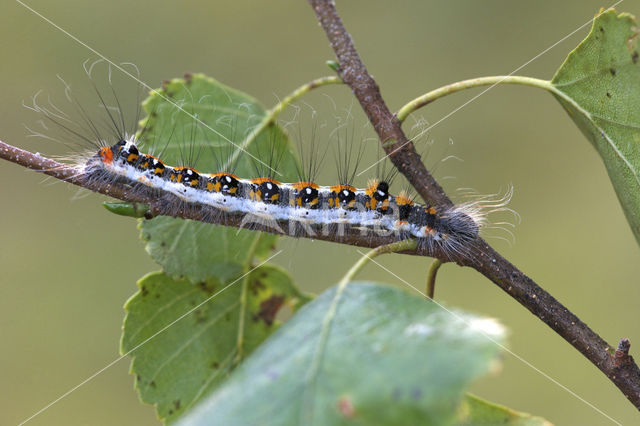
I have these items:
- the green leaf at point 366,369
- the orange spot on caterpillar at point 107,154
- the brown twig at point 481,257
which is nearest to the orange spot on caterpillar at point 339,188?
the brown twig at point 481,257

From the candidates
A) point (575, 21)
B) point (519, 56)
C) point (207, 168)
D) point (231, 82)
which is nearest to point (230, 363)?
point (207, 168)

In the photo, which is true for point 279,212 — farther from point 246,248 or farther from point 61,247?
point 61,247

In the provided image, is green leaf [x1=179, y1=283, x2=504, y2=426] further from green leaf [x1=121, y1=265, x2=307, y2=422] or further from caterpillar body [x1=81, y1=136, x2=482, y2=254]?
green leaf [x1=121, y1=265, x2=307, y2=422]

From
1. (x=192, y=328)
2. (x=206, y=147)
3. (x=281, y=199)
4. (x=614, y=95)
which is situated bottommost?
(x=192, y=328)

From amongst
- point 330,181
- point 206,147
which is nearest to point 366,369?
point 206,147

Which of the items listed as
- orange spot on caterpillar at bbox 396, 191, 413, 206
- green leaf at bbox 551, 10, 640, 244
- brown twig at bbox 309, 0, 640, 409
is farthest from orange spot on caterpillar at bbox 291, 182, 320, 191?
green leaf at bbox 551, 10, 640, 244

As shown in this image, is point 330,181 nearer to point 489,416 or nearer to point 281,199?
point 281,199
